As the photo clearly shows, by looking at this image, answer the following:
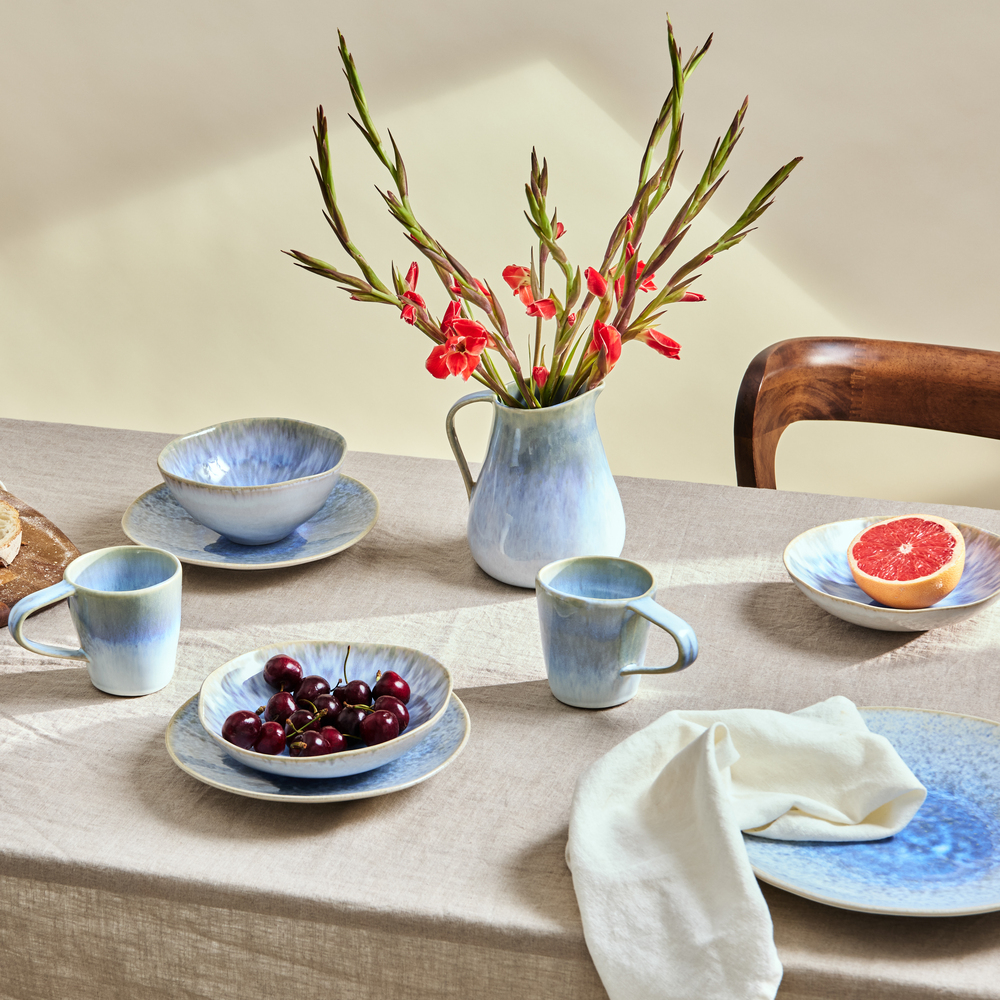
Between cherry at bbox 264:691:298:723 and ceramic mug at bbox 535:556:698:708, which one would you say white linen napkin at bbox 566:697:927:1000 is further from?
cherry at bbox 264:691:298:723

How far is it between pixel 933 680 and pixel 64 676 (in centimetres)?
71

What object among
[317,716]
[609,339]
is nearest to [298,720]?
[317,716]

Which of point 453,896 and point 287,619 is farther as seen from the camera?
point 287,619

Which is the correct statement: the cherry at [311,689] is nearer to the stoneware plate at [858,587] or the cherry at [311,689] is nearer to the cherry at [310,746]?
the cherry at [310,746]

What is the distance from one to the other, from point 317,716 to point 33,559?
17.9 inches

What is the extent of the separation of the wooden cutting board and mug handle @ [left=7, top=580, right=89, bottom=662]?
0.12 m

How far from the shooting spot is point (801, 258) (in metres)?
2.85

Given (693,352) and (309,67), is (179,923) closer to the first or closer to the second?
(693,352)

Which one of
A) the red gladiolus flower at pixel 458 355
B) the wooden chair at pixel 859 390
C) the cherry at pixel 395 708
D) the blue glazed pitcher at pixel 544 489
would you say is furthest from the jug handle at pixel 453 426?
the wooden chair at pixel 859 390

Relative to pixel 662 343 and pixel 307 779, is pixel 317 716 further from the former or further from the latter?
pixel 662 343

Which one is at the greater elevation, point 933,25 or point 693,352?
point 933,25

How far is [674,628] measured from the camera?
80 centimetres

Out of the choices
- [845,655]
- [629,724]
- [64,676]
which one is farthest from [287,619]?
[845,655]

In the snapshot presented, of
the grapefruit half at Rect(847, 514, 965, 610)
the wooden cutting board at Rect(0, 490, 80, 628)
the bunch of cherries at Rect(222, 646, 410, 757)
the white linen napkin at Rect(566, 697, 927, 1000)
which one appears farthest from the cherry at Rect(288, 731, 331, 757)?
the grapefruit half at Rect(847, 514, 965, 610)
